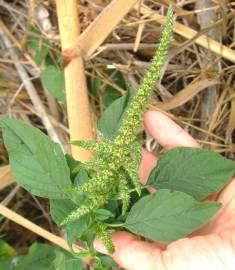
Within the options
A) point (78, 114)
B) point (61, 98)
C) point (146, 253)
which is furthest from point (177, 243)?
point (61, 98)

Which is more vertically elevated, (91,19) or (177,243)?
(91,19)

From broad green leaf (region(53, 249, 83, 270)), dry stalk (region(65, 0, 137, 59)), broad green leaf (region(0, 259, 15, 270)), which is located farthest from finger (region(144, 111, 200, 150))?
broad green leaf (region(0, 259, 15, 270))

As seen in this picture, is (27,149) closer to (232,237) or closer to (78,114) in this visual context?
(78,114)

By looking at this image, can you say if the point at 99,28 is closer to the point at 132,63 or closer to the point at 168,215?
the point at 132,63

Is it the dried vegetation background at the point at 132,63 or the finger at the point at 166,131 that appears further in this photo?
the dried vegetation background at the point at 132,63

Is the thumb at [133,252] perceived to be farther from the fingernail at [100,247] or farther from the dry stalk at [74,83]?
the dry stalk at [74,83]

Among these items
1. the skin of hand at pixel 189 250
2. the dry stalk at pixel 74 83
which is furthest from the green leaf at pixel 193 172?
the dry stalk at pixel 74 83
